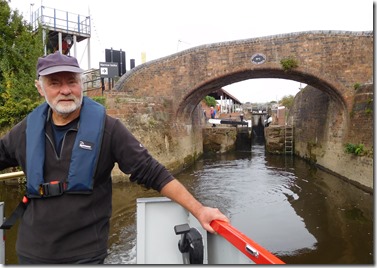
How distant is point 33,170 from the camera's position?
1.88 metres

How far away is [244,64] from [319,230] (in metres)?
8.31

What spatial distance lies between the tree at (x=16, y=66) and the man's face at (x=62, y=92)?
10302mm

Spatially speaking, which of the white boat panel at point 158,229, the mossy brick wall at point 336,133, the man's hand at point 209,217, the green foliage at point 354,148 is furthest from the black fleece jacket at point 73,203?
the green foliage at point 354,148

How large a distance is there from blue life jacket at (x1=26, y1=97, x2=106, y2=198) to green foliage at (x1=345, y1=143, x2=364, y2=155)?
1062 cm

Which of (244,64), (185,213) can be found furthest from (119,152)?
(244,64)

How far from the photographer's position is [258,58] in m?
13.4

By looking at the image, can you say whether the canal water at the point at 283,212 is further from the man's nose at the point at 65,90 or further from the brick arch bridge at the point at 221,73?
the man's nose at the point at 65,90

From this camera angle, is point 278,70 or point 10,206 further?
point 278,70

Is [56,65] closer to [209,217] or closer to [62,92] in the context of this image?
[62,92]

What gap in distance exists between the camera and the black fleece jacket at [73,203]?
184 cm

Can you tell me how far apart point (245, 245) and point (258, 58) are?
1260cm

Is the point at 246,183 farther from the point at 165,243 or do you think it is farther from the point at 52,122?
the point at 52,122

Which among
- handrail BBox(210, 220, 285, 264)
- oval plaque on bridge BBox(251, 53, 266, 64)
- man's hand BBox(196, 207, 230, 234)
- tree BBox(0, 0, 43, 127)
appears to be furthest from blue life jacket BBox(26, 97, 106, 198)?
oval plaque on bridge BBox(251, 53, 266, 64)

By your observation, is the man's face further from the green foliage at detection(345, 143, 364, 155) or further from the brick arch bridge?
the green foliage at detection(345, 143, 364, 155)
